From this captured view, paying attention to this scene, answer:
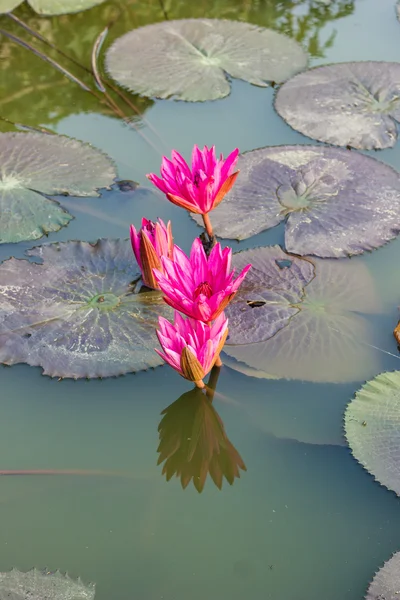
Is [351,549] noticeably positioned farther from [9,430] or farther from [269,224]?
[269,224]

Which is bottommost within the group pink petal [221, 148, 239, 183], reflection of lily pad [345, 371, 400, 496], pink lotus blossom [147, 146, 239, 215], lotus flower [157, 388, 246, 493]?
lotus flower [157, 388, 246, 493]

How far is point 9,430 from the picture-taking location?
2.53 meters

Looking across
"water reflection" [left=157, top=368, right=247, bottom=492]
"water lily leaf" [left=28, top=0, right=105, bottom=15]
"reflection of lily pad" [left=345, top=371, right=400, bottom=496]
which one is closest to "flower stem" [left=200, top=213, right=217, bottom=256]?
"water reflection" [left=157, top=368, right=247, bottom=492]

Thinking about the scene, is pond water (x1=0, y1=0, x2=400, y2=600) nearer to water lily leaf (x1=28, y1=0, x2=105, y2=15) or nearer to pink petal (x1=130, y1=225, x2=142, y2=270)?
pink petal (x1=130, y1=225, x2=142, y2=270)

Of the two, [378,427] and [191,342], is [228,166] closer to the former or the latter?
[191,342]

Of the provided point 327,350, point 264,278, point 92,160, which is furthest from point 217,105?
point 327,350

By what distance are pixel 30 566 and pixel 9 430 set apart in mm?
541

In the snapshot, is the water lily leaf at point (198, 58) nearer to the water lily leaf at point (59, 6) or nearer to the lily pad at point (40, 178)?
the water lily leaf at point (59, 6)

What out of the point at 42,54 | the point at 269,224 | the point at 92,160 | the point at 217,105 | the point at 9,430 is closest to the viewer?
the point at 9,430

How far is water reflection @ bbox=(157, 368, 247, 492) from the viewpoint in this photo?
7.81 ft

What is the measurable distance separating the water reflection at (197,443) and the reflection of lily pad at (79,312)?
20cm

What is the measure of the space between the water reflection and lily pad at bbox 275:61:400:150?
1.62 meters

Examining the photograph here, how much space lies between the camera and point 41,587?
6.57 ft

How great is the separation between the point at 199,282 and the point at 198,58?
7.67 ft
